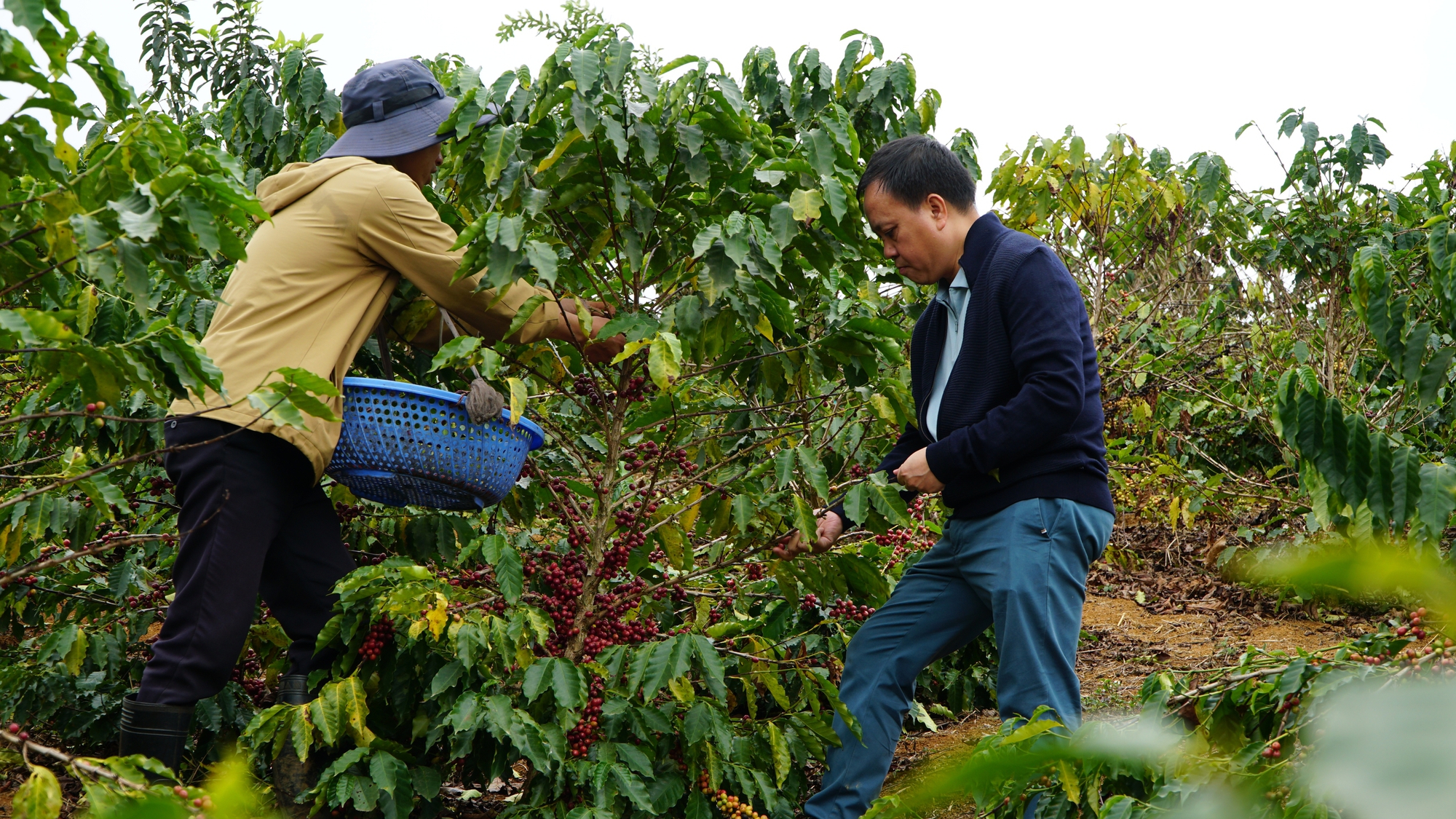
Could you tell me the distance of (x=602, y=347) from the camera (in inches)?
106

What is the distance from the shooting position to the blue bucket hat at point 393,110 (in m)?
2.61

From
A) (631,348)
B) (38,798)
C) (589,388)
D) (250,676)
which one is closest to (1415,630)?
(631,348)

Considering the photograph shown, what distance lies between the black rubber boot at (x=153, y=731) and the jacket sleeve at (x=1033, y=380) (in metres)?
1.62

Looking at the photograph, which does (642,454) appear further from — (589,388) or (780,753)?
(780,753)

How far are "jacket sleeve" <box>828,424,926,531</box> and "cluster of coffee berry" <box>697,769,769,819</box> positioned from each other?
0.68 meters

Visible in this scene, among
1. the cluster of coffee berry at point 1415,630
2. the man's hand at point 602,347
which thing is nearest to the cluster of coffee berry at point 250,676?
the man's hand at point 602,347

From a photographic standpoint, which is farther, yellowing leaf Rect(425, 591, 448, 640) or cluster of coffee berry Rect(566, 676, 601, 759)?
cluster of coffee berry Rect(566, 676, 601, 759)

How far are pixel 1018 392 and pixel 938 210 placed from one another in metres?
0.46

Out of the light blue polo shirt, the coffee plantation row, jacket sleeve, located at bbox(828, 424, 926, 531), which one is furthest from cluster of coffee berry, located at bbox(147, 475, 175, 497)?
the light blue polo shirt

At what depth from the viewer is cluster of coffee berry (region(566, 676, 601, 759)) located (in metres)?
2.50

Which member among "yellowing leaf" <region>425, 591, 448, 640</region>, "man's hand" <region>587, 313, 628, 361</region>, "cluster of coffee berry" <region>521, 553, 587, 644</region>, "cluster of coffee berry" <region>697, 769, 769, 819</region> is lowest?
"cluster of coffee berry" <region>697, 769, 769, 819</region>

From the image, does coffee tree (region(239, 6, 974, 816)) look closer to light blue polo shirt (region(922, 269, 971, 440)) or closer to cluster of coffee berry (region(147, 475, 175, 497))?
light blue polo shirt (region(922, 269, 971, 440))

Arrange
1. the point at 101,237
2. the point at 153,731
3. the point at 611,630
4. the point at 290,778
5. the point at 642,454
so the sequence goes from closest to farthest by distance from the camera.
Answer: the point at 101,237
the point at 153,731
the point at 290,778
the point at 611,630
the point at 642,454

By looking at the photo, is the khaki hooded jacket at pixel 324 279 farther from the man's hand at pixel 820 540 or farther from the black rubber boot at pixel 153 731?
the man's hand at pixel 820 540
